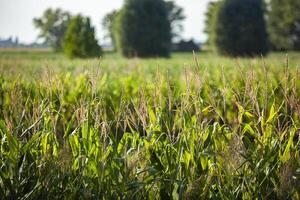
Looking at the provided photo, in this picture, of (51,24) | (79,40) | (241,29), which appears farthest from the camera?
(51,24)

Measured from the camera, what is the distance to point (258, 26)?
3616 centimetres

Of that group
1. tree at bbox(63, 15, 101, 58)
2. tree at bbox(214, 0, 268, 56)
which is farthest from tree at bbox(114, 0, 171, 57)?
tree at bbox(63, 15, 101, 58)

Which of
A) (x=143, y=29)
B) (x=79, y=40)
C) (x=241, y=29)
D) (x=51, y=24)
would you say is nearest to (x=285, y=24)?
(x=241, y=29)

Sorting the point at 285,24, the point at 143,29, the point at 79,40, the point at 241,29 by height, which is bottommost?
the point at 79,40

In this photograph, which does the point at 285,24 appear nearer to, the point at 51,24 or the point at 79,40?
the point at 79,40

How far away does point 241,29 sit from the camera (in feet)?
119

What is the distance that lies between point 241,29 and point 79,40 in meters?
18.8

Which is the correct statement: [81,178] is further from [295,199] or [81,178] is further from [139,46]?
[139,46]

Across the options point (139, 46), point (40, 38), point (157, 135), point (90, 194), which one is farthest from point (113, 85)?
point (40, 38)

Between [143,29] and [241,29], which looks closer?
[241,29]

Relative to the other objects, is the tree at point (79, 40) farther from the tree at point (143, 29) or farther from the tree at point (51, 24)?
the tree at point (51, 24)

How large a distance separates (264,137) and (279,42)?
1767 inches

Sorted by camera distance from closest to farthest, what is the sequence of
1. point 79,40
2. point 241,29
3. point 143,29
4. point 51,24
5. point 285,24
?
point 79,40
point 241,29
point 143,29
point 285,24
point 51,24

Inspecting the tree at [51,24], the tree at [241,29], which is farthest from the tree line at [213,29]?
the tree at [51,24]
